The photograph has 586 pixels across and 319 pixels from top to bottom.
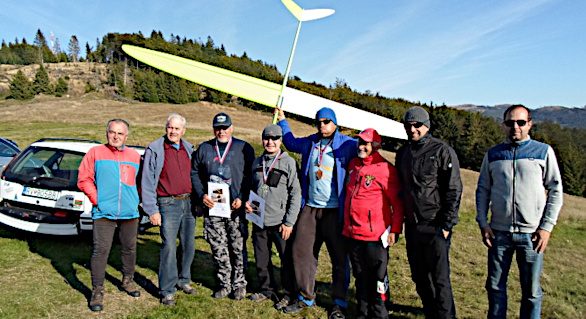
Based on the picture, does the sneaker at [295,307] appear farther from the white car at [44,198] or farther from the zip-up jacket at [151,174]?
the white car at [44,198]

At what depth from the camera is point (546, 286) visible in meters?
5.90

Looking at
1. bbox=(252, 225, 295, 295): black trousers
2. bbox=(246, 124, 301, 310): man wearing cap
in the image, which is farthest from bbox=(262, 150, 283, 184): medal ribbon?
bbox=(252, 225, 295, 295): black trousers

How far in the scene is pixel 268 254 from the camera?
4348 mm

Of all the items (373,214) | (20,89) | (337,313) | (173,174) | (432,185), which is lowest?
(337,313)

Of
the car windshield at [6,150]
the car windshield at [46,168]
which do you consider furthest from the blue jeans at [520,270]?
the car windshield at [6,150]

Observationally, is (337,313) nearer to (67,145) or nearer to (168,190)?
(168,190)

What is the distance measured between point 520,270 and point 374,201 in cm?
140

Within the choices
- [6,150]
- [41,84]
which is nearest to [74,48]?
[41,84]

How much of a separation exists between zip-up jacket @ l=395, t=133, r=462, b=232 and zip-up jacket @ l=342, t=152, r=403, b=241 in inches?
5.4

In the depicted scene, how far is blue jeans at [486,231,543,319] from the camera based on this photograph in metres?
3.21

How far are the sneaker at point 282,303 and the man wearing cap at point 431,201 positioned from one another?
5.19ft

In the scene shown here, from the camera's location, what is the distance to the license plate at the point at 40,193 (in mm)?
5164

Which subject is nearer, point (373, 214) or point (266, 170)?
point (373, 214)

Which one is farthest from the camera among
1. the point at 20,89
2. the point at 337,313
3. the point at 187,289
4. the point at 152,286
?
A: the point at 20,89
